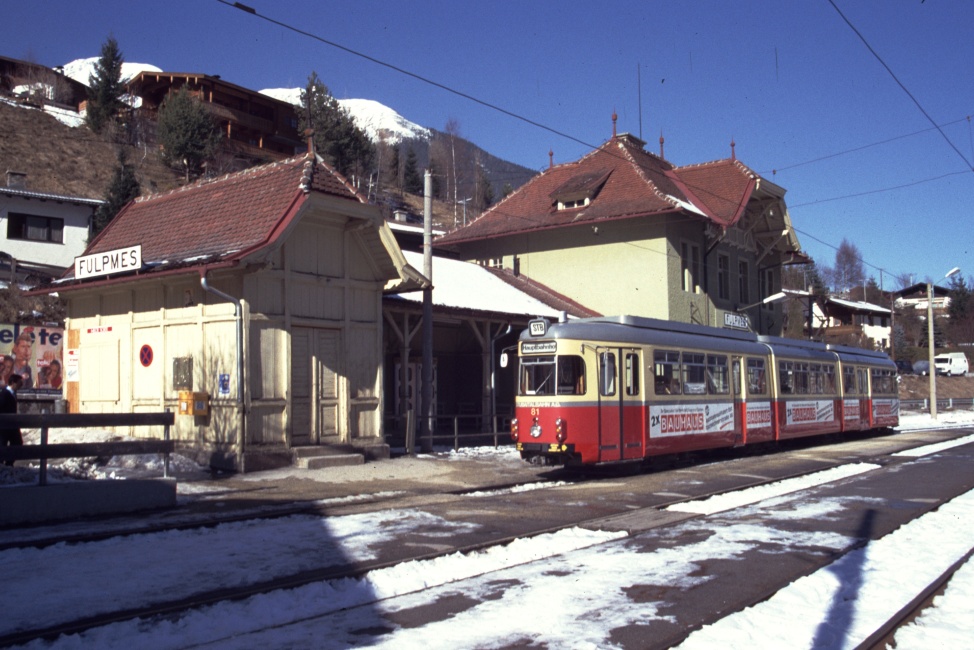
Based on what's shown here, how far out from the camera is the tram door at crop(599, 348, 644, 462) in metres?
16.4

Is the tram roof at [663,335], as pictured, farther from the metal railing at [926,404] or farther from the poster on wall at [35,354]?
the metal railing at [926,404]

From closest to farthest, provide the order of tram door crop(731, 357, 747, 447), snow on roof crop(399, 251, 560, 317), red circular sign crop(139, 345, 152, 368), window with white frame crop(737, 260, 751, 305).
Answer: red circular sign crop(139, 345, 152, 368) < tram door crop(731, 357, 747, 447) < snow on roof crop(399, 251, 560, 317) < window with white frame crop(737, 260, 751, 305)

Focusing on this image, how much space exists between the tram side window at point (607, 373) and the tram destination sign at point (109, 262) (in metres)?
8.86

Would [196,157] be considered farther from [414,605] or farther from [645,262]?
[414,605]

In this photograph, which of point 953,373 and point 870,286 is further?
point 870,286

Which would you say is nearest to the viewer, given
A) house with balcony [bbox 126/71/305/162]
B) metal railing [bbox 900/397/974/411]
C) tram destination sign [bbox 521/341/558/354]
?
tram destination sign [bbox 521/341/558/354]

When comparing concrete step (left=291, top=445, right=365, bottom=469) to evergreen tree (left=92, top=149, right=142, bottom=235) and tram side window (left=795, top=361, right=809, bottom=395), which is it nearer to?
tram side window (left=795, top=361, right=809, bottom=395)

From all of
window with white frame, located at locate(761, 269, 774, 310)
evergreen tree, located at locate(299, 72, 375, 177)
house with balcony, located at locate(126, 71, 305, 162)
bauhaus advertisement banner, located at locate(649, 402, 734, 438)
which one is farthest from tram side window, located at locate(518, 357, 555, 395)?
house with balcony, located at locate(126, 71, 305, 162)

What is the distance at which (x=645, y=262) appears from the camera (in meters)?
32.5

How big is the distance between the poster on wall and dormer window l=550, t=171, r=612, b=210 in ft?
62.8

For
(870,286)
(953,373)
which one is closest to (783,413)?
(953,373)

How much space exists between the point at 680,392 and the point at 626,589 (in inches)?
444

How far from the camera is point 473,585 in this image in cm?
788

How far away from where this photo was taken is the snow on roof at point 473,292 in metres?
24.5
